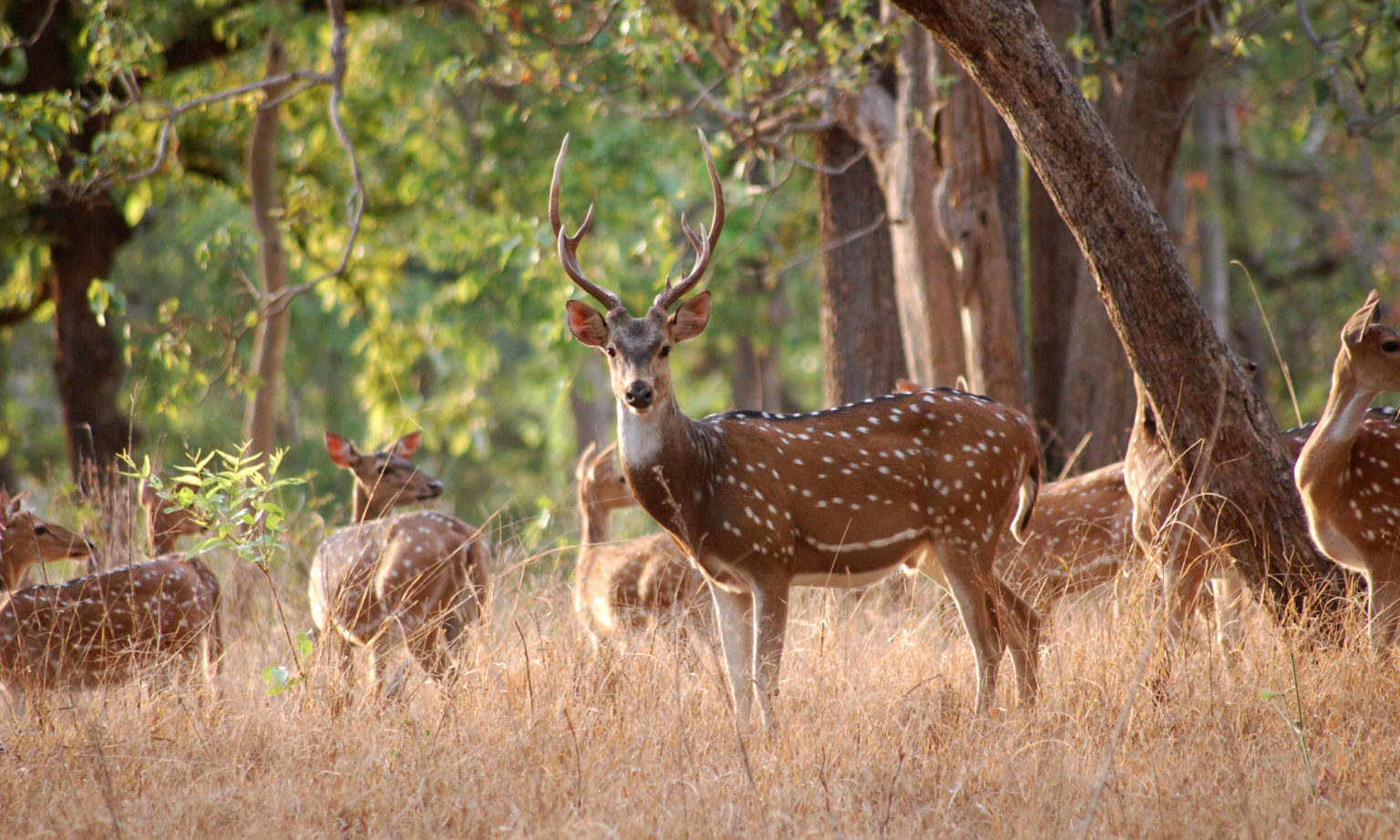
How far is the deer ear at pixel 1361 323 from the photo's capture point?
209 inches

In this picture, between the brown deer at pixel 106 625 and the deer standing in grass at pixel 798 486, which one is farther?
the brown deer at pixel 106 625

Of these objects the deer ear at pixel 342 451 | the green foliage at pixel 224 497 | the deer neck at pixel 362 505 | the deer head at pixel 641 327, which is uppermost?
the deer head at pixel 641 327

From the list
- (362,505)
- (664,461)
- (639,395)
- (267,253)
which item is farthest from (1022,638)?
(267,253)

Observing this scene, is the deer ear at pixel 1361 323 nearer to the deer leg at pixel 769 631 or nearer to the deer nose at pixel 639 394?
the deer leg at pixel 769 631

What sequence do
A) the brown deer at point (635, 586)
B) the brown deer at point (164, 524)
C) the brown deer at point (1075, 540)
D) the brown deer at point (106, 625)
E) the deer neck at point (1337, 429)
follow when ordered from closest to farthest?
1. the deer neck at point (1337, 429)
2. the brown deer at point (106, 625)
3. the brown deer at point (1075, 540)
4. the brown deer at point (635, 586)
5. the brown deer at point (164, 524)

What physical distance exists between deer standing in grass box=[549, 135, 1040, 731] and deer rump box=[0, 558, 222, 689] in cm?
211

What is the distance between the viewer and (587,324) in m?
6.08

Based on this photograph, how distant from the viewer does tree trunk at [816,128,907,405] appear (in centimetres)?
1009

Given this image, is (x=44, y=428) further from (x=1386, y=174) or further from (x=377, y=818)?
(x=1386, y=174)

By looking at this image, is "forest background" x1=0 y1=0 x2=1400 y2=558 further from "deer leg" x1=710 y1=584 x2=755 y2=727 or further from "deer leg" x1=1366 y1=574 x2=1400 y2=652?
"deer leg" x1=1366 y1=574 x2=1400 y2=652

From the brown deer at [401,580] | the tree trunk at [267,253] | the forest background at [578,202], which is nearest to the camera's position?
the brown deer at [401,580]

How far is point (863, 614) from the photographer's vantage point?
25.5 feet

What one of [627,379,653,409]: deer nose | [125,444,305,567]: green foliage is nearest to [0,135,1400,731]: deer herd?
[627,379,653,409]: deer nose

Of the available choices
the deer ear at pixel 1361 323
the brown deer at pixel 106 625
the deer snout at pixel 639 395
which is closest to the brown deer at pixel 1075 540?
the deer ear at pixel 1361 323
